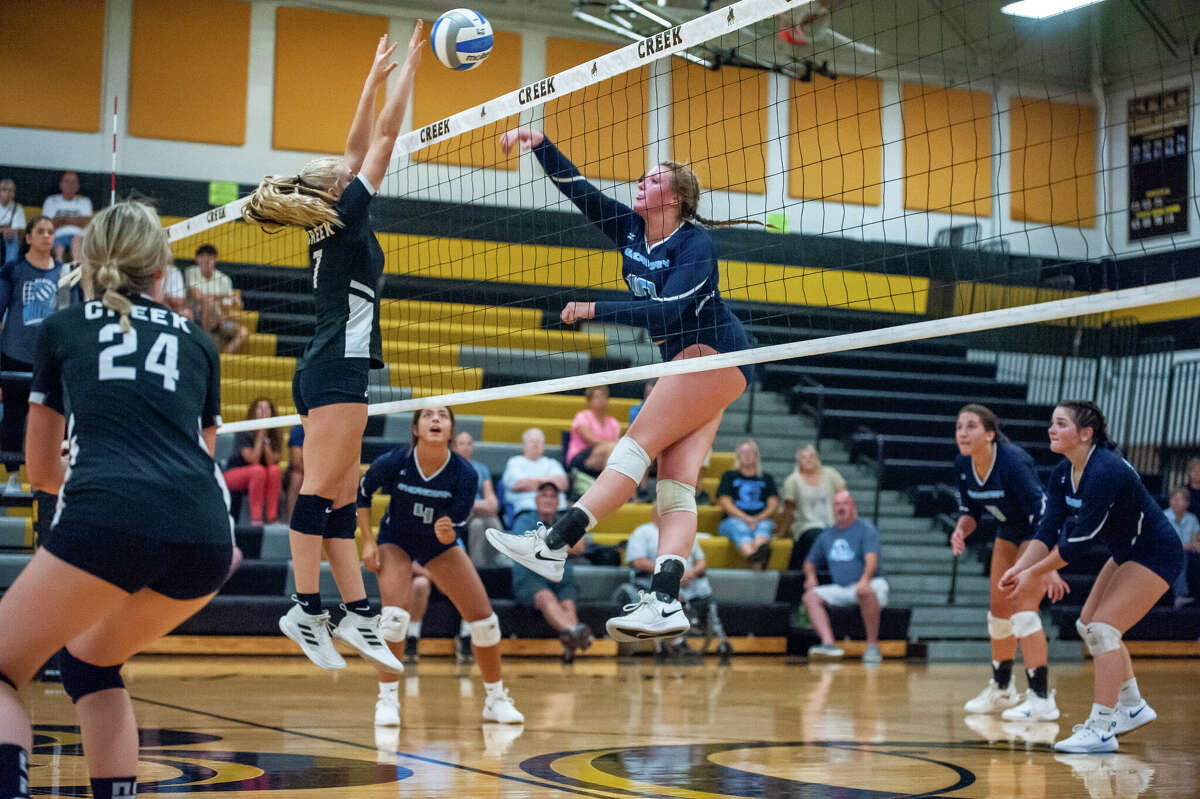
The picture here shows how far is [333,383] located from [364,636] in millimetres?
1068

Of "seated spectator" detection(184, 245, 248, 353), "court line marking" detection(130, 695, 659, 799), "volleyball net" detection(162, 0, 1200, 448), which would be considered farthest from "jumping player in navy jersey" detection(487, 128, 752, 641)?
"seated spectator" detection(184, 245, 248, 353)

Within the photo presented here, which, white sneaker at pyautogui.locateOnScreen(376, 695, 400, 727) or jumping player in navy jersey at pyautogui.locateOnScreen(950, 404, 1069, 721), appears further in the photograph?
jumping player in navy jersey at pyautogui.locateOnScreen(950, 404, 1069, 721)

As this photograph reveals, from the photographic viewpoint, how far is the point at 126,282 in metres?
3.25

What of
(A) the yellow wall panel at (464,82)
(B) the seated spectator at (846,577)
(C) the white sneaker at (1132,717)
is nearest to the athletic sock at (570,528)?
(C) the white sneaker at (1132,717)

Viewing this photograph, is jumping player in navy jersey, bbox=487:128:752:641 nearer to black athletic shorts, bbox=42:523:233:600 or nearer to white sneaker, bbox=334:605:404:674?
white sneaker, bbox=334:605:404:674

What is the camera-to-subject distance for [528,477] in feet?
38.4

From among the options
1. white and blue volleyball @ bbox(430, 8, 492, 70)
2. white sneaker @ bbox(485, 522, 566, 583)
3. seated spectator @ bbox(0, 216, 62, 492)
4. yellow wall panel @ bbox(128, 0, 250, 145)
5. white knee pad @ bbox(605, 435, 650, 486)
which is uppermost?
yellow wall panel @ bbox(128, 0, 250, 145)

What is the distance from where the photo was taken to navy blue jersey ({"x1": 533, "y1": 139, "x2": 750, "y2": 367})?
4.84 meters

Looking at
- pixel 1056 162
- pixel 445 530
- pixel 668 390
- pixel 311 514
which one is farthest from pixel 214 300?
pixel 1056 162

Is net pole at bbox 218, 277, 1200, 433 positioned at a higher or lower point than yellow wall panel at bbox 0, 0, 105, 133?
lower

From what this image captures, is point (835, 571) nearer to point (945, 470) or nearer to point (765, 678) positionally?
point (765, 678)

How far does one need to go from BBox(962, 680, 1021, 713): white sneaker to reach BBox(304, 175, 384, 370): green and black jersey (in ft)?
16.3

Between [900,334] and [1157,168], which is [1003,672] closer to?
[900,334]

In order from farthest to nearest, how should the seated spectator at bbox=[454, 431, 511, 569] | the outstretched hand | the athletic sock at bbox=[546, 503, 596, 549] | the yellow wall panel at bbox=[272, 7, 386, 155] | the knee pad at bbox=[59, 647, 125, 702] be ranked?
the yellow wall panel at bbox=[272, 7, 386, 155], the seated spectator at bbox=[454, 431, 511, 569], the outstretched hand, the athletic sock at bbox=[546, 503, 596, 549], the knee pad at bbox=[59, 647, 125, 702]
